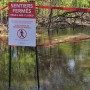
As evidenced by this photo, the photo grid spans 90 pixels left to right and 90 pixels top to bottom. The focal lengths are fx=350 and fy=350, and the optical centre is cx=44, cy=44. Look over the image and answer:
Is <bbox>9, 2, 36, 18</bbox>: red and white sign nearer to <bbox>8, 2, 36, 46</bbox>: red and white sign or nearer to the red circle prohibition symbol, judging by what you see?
<bbox>8, 2, 36, 46</bbox>: red and white sign

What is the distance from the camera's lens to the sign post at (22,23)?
26.0 feet

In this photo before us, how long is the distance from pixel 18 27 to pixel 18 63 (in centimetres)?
528

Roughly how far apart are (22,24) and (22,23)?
0.09 ft

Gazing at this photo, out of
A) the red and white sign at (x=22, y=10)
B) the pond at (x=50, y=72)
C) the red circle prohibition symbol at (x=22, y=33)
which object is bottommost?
the pond at (x=50, y=72)

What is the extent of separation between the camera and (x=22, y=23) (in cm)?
805

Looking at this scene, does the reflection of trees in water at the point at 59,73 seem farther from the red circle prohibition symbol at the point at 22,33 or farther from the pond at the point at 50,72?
the red circle prohibition symbol at the point at 22,33

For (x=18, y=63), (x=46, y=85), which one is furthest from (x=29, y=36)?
(x=18, y=63)

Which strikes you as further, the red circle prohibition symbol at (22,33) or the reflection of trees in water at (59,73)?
the reflection of trees in water at (59,73)

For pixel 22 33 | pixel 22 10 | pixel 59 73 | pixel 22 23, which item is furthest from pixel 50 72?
pixel 22 10

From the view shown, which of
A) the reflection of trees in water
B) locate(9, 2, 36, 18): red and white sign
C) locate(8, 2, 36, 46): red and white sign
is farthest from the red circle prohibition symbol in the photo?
the reflection of trees in water

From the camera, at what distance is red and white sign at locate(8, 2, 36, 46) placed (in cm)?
792

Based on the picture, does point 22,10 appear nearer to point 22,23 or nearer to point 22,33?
point 22,23

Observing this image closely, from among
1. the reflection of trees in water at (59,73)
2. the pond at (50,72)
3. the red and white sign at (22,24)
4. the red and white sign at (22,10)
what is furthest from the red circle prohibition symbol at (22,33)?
the reflection of trees in water at (59,73)

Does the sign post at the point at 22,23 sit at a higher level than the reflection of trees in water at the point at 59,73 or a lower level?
higher
